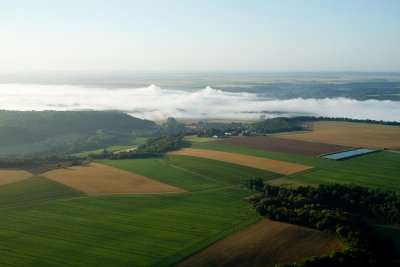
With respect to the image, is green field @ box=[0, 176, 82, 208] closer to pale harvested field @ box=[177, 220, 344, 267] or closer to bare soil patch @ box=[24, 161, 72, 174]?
A: bare soil patch @ box=[24, 161, 72, 174]

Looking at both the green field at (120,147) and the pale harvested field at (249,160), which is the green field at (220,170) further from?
the green field at (120,147)

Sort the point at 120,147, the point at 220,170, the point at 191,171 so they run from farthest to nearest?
1. the point at 120,147
2. the point at 191,171
3. the point at 220,170

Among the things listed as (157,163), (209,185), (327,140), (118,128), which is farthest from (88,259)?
(118,128)

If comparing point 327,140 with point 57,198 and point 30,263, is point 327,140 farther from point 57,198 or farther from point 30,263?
point 30,263

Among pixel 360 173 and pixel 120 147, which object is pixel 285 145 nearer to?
pixel 360 173

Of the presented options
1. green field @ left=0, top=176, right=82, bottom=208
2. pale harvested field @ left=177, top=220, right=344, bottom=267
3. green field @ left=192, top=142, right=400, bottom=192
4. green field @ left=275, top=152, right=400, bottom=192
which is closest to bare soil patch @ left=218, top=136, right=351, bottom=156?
green field @ left=192, top=142, right=400, bottom=192

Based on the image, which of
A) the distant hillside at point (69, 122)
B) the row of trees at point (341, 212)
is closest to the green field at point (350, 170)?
the row of trees at point (341, 212)

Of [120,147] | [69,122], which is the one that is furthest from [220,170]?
[69,122]
